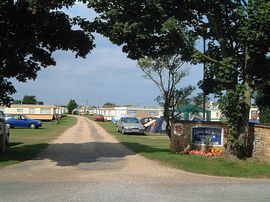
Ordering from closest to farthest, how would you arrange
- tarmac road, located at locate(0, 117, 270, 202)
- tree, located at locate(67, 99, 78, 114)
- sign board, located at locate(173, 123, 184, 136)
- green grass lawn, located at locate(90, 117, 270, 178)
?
tarmac road, located at locate(0, 117, 270, 202)
green grass lawn, located at locate(90, 117, 270, 178)
sign board, located at locate(173, 123, 184, 136)
tree, located at locate(67, 99, 78, 114)

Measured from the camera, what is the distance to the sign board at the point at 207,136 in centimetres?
2042

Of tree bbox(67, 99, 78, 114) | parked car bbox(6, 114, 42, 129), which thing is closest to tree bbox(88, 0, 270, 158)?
parked car bbox(6, 114, 42, 129)

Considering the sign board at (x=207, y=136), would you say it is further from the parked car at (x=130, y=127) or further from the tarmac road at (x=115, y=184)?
the parked car at (x=130, y=127)

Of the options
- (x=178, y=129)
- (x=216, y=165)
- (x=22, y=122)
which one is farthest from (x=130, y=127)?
(x=216, y=165)

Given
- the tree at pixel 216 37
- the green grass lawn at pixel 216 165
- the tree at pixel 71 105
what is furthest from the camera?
the tree at pixel 71 105

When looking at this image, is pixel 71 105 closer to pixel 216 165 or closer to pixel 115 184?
pixel 216 165

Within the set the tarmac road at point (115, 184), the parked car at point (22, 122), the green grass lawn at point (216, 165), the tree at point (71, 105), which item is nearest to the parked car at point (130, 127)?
the parked car at point (22, 122)

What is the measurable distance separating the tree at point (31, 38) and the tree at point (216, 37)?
1120 mm

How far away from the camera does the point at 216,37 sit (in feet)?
62.1

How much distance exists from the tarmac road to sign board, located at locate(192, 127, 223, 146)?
4234mm

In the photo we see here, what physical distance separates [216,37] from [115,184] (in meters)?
9.29

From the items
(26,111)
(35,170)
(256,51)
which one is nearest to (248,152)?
(256,51)

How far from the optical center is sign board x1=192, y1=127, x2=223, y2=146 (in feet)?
67.0

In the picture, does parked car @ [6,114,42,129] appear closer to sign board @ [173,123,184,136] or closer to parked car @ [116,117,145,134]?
parked car @ [116,117,145,134]
